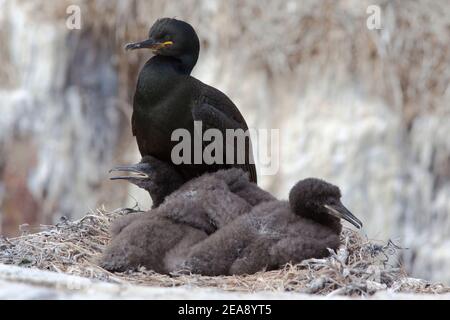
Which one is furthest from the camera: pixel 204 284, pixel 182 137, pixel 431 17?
pixel 431 17

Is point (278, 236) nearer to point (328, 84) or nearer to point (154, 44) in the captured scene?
point (154, 44)

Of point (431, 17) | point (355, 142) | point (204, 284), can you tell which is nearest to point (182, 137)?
point (204, 284)

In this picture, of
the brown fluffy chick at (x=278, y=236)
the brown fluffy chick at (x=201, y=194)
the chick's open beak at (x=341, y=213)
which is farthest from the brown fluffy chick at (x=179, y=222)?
the chick's open beak at (x=341, y=213)

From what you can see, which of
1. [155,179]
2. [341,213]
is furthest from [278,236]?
[155,179]

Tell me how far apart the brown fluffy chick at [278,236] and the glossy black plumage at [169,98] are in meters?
0.96

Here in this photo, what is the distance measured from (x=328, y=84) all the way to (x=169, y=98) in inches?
127

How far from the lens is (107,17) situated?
880cm

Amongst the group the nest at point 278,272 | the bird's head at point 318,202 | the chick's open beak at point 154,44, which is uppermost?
the chick's open beak at point 154,44

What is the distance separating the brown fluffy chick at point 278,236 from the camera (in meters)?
4.14

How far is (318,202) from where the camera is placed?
428cm

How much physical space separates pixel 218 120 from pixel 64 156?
12.7 ft

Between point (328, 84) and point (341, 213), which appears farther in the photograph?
point (328, 84)

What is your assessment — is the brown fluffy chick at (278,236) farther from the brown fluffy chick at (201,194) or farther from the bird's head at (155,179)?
the bird's head at (155,179)
